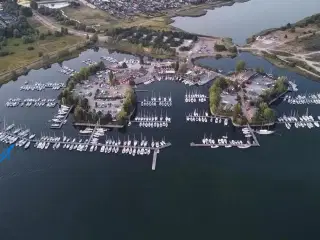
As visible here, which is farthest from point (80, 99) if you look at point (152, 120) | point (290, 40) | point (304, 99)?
point (290, 40)

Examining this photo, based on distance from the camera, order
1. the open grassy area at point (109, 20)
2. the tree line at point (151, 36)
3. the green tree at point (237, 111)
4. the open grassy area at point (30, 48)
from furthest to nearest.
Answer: the open grassy area at point (109, 20) → the tree line at point (151, 36) → the open grassy area at point (30, 48) → the green tree at point (237, 111)

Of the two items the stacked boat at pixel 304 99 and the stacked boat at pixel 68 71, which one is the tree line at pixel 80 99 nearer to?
the stacked boat at pixel 68 71

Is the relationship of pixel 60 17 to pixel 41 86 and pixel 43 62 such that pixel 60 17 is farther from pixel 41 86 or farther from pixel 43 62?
pixel 41 86

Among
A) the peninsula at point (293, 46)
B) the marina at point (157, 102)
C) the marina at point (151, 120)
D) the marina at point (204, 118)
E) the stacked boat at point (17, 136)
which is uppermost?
the peninsula at point (293, 46)

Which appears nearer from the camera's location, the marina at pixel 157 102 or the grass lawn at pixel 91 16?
the marina at pixel 157 102

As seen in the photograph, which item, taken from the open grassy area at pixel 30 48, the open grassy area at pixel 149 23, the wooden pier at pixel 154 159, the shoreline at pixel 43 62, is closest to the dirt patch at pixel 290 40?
the open grassy area at pixel 149 23

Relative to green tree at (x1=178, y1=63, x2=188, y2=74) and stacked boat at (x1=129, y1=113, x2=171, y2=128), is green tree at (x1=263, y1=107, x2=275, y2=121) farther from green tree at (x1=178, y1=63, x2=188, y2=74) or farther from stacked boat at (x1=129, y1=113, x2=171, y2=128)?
green tree at (x1=178, y1=63, x2=188, y2=74)

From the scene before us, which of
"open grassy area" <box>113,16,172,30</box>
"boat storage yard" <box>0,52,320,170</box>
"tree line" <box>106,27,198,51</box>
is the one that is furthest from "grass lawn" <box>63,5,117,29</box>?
"boat storage yard" <box>0,52,320,170</box>
